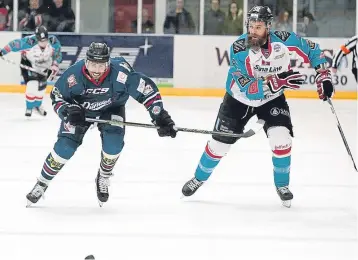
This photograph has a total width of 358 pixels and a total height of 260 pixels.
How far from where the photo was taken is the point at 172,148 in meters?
7.39

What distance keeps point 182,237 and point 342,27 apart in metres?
8.04

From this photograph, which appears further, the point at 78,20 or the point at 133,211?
the point at 78,20

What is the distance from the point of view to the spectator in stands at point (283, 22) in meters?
11.7

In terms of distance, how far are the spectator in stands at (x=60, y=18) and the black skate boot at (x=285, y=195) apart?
23.5ft

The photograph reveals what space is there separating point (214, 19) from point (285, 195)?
6.97 m

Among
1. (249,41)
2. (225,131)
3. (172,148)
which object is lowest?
(172,148)

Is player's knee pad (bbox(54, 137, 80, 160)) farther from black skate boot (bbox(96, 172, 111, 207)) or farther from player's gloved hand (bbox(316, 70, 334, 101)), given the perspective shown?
player's gloved hand (bbox(316, 70, 334, 101))

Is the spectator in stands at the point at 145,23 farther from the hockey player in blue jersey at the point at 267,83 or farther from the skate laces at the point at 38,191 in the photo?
the skate laces at the point at 38,191

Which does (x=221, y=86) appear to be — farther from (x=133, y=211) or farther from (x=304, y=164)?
(x=133, y=211)

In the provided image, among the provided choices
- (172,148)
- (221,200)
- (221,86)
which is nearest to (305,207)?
(221,200)

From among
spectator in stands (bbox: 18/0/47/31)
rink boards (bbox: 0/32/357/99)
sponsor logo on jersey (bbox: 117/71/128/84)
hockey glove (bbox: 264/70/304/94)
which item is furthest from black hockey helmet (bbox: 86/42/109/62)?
spectator in stands (bbox: 18/0/47/31)

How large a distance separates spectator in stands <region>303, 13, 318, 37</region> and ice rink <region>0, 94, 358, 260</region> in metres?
3.75

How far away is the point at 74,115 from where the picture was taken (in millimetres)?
4527

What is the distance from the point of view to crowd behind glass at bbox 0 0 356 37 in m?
11.8
